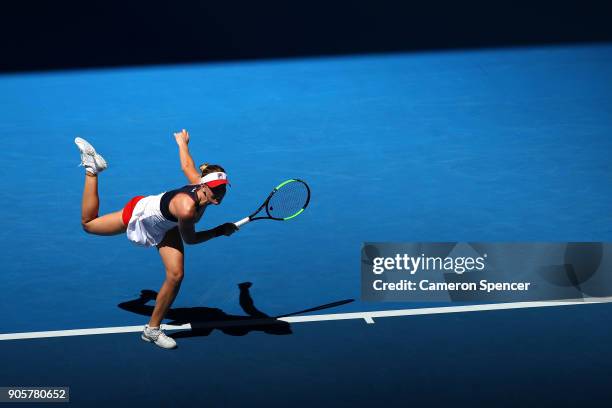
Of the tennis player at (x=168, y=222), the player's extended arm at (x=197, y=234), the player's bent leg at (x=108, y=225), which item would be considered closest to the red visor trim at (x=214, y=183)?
the tennis player at (x=168, y=222)

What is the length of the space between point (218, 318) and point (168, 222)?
1.22 metres

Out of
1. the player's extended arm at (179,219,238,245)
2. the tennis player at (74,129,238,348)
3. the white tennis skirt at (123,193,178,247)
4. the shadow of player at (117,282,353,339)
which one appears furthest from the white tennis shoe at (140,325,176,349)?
the player's extended arm at (179,219,238,245)

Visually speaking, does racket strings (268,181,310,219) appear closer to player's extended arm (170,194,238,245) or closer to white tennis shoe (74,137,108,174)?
player's extended arm (170,194,238,245)

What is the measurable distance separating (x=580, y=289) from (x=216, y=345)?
362 centimetres

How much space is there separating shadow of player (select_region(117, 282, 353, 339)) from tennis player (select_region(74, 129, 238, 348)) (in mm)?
525

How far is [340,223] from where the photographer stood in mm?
11945

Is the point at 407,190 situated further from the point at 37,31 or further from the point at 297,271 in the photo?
the point at 37,31

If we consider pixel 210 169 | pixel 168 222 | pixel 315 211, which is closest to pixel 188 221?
pixel 168 222

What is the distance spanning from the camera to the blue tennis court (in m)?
8.94

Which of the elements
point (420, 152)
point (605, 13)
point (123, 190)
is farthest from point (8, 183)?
point (605, 13)

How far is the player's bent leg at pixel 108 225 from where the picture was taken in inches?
379

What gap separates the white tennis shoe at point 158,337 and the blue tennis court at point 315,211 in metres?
0.14

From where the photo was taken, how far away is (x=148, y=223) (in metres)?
9.37

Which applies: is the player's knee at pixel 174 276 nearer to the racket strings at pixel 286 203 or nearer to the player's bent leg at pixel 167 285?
the player's bent leg at pixel 167 285
